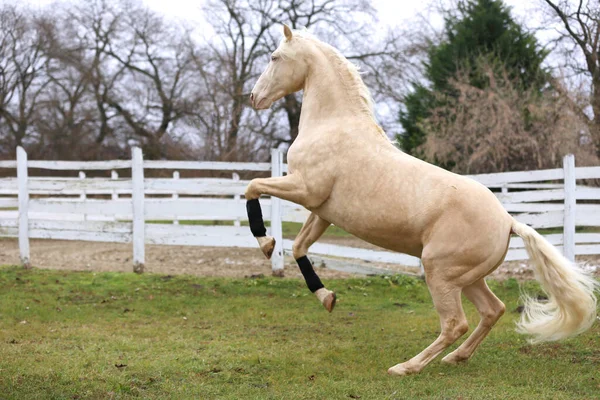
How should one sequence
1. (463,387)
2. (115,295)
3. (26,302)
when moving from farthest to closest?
(115,295) < (26,302) < (463,387)

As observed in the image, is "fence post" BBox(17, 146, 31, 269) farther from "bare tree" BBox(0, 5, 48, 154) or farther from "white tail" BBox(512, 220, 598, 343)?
"bare tree" BBox(0, 5, 48, 154)

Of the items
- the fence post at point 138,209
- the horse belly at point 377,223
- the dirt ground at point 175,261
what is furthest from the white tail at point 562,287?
the fence post at point 138,209

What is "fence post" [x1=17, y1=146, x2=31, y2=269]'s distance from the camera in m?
9.61

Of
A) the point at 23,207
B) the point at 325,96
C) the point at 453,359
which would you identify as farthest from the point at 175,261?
the point at 453,359

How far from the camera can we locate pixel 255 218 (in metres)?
4.43

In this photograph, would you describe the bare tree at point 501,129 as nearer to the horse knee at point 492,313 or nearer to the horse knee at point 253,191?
the horse knee at point 492,313

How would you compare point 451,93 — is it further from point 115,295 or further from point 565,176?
point 115,295

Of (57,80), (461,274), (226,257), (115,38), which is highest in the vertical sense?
(115,38)

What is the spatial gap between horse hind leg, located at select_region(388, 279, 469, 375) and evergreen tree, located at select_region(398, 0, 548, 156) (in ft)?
44.3

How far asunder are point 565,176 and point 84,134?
2438 cm

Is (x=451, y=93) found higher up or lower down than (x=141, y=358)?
higher up

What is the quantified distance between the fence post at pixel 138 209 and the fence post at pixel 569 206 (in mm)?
6093

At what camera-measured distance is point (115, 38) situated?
27594 mm

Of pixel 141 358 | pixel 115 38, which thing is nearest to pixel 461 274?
pixel 141 358
